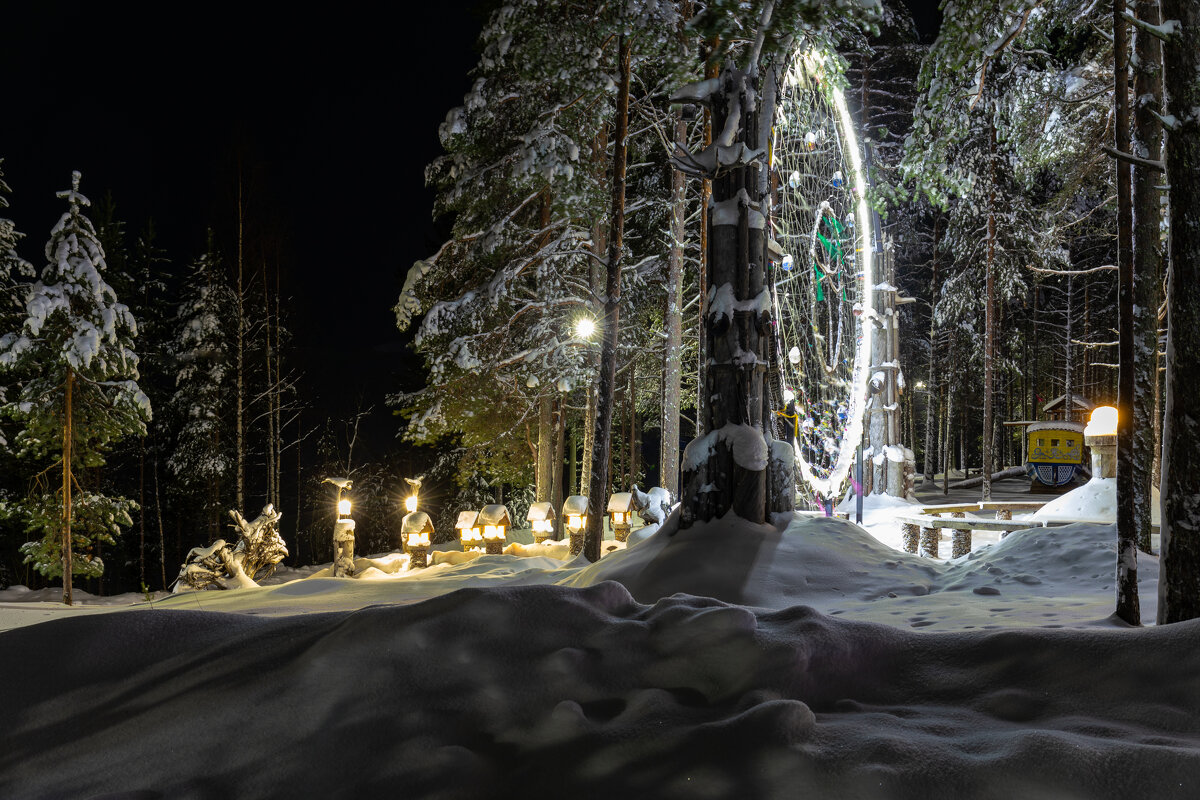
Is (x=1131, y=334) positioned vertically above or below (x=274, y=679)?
above

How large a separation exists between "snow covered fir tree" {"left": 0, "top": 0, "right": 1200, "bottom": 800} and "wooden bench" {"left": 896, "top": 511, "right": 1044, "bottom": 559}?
0.05m

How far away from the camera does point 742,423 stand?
23.9 ft

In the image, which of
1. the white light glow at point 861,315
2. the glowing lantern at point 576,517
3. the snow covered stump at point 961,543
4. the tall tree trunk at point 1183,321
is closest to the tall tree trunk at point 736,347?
the tall tree trunk at point 1183,321

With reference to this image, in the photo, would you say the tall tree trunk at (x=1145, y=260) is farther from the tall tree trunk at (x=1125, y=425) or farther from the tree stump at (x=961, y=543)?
the tree stump at (x=961, y=543)

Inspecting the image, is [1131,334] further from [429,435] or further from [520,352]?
[429,435]

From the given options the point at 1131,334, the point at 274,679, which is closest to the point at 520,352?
the point at 1131,334

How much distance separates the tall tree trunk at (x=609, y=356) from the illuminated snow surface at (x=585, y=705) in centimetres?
671

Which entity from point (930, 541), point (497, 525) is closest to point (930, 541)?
point (930, 541)

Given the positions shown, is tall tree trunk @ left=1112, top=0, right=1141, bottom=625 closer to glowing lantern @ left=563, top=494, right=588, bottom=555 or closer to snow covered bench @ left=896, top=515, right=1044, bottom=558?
snow covered bench @ left=896, top=515, right=1044, bottom=558

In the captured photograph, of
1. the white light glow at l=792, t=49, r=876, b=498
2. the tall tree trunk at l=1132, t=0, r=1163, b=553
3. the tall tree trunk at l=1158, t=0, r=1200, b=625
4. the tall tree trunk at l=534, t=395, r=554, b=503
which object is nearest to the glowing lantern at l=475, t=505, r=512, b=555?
the tall tree trunk at l=534, t=395, r=554, b=503

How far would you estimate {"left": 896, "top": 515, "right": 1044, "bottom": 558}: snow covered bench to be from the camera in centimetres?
998

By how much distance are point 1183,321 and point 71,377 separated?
17.6 m

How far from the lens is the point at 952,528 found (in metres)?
10.3

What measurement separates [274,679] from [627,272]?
575 inches
